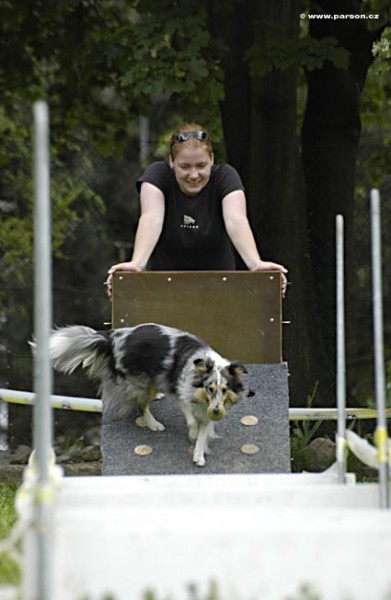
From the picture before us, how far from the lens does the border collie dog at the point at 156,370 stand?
226 inches

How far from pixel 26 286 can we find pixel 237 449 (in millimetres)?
3842

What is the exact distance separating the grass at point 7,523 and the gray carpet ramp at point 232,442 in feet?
1.98

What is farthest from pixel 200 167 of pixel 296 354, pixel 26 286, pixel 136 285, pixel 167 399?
pixel 26 286

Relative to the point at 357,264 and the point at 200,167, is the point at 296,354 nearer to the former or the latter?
the point at 357,264

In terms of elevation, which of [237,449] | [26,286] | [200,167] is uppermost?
[200,167]

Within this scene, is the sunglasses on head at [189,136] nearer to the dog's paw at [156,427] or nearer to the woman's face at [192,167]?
the woman's face at [192,167]

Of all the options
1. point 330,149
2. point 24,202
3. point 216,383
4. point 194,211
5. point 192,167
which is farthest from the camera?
point 24,202

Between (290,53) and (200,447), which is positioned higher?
(290,53)

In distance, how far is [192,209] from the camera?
592cm

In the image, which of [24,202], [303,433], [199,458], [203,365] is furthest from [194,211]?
[24,202]

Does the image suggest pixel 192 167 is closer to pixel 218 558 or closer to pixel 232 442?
pixel 232 442

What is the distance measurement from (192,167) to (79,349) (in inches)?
45.2

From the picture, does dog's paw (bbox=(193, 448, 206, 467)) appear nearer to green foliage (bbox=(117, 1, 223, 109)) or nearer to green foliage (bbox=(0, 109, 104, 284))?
green foliage (bbox=(117, 1, 223, 109))

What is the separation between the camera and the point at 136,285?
19.3 ft
